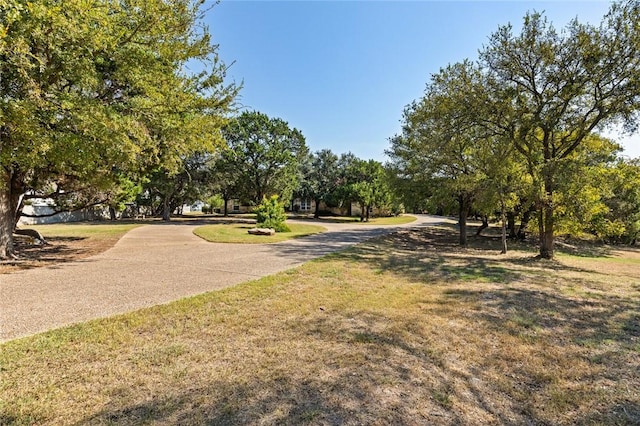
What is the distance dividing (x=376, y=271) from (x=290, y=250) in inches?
152

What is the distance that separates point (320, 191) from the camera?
121 feet

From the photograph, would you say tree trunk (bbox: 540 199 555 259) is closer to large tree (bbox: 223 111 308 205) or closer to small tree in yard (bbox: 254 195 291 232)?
small tree in yard (bbox: 254 195 291 232)

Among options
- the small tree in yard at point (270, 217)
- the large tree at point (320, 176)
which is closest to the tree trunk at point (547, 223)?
the small tree in yard at point (270, 217)

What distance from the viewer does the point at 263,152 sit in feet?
91.3

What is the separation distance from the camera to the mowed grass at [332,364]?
96.1 inches

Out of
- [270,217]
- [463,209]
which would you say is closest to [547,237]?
[463,209]

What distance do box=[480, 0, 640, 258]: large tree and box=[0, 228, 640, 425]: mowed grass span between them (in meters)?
7.55

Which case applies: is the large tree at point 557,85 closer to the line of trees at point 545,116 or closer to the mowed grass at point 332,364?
the line of trees at point 545,116

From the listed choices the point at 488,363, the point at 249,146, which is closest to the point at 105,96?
the point at 488,363

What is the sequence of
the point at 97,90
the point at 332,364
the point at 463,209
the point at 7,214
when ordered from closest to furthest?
the point at 332,364, the point at 97,90, the point at 7,214, the point at 463,209

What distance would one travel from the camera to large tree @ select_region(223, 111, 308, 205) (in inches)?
1091

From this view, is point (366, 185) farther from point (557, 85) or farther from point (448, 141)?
point (557, 85)

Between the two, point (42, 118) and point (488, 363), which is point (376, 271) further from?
point (42, 118)

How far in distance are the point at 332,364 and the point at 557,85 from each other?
39.9 feet
